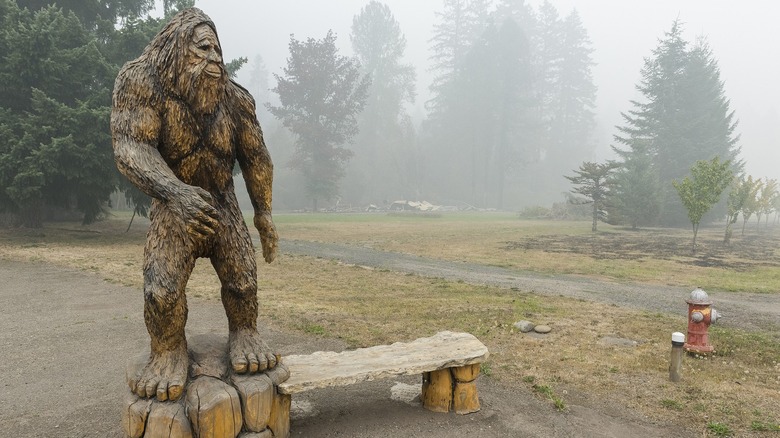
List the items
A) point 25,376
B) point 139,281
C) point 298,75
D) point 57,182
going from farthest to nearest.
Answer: point 298,75
point 57,182
point 139,281
point 25,376

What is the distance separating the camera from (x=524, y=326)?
6.15 metres

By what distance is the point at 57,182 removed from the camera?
13.7 metres

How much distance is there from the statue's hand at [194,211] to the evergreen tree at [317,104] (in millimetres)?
35267

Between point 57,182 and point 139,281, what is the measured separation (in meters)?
7.34

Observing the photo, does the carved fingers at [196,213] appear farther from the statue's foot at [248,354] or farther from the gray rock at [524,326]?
the gray rock at [524,326]

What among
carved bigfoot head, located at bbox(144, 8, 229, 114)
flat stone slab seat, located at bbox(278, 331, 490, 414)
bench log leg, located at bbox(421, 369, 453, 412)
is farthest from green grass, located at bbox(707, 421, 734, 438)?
carved bigfoot head, located at bbox(144, 8, 229, 114)

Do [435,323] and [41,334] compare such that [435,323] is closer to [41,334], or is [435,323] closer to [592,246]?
[41,334]

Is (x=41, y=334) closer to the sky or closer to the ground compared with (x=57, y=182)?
closer to the ground

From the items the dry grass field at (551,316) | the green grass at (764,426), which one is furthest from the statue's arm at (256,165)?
the green grass at (764,426)

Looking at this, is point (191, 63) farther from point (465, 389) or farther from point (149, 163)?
point (465, 389)

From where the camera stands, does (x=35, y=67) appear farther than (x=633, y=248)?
No

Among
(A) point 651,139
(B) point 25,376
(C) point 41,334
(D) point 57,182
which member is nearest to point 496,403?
(B) point 25,376

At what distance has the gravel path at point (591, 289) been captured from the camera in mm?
7750

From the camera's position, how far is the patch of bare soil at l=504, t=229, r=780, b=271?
14.4 m
